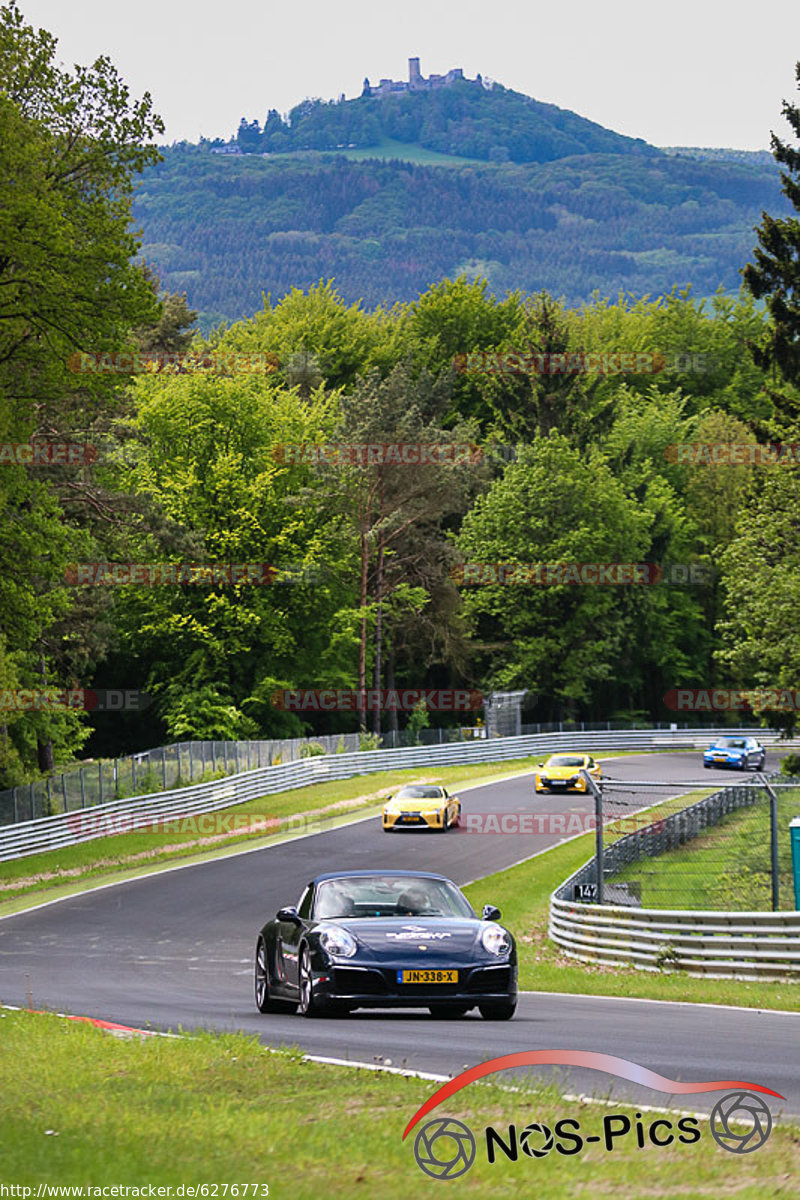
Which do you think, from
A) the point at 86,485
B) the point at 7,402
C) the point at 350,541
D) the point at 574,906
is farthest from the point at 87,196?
the point at 350,541

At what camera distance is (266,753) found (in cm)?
5572

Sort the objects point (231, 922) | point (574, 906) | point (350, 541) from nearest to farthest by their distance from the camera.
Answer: point (574, 906)
point (231, 922)
point (350, 541)

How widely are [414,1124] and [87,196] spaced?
30148 millimetres

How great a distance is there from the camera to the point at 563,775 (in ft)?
167

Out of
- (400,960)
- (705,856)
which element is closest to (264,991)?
(400,960)

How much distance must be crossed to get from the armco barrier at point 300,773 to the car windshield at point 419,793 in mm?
7644

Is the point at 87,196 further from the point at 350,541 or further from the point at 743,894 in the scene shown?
the point at 350,541

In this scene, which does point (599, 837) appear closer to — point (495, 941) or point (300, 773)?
point (495, 941)

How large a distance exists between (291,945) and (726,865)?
7792 millimetres

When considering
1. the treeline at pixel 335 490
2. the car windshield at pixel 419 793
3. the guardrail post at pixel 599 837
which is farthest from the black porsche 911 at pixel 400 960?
the car windshield at pixel 419 793

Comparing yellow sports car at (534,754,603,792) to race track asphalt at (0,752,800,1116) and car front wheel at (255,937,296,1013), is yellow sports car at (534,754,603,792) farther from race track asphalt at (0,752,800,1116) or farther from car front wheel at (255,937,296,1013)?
car front wheel at (255,937,296,1013)

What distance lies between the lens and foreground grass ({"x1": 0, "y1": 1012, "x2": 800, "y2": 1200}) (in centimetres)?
600

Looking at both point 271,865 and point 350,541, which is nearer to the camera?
point 271,865

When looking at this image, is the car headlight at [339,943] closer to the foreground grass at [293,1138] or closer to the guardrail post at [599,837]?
the foreground grass at [293,1138]
